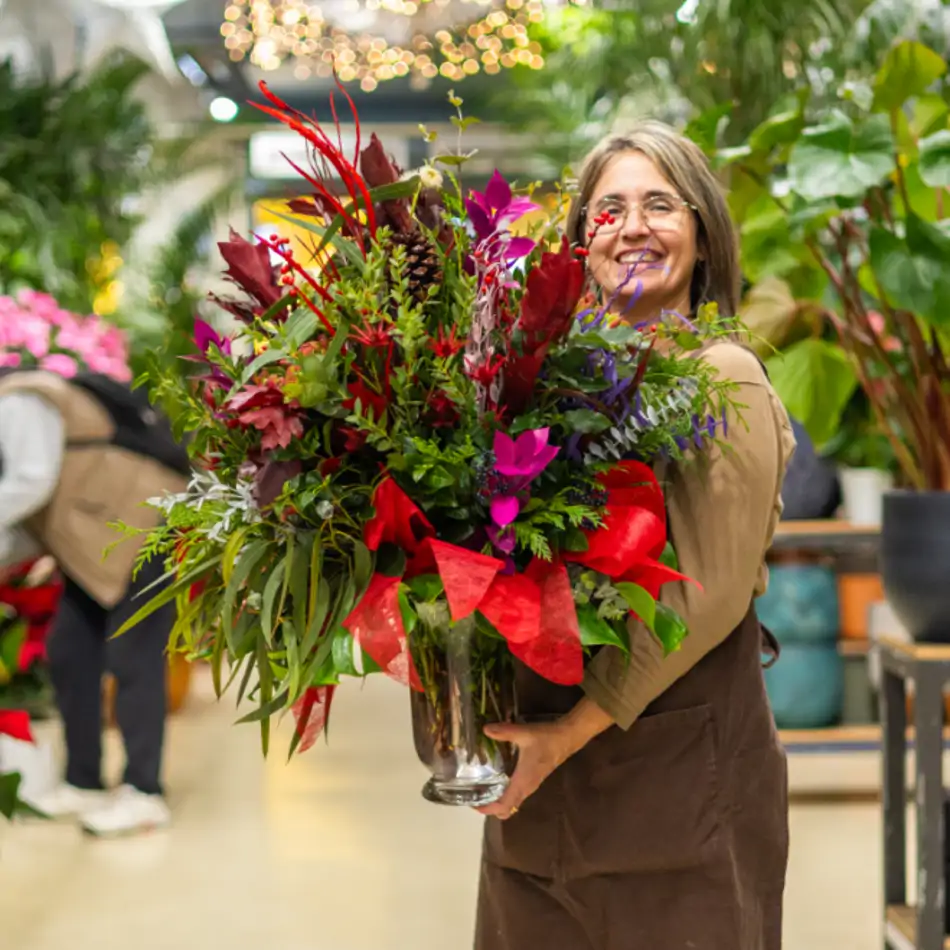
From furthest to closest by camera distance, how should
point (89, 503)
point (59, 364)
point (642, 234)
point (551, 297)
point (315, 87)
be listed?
point (315, 87) < point (59, 364) < point (89, 503) < point (642, 234) < point (551, 297)

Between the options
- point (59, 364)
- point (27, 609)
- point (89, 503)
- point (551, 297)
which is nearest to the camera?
point (551, 297)

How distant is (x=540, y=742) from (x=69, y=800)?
3278 mm

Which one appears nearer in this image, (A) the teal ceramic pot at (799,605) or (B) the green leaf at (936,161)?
(B) the green leaf at (936,161)

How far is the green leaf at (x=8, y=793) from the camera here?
1.76 meters

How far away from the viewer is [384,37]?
8.07 m

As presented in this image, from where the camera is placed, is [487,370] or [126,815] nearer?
[487,370]

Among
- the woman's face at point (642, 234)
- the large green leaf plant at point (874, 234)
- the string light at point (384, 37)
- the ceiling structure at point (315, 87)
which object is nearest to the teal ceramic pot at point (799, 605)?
the large green leaf plant at point (874, 234)

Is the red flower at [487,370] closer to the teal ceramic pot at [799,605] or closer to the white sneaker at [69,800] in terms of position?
the teal ceramic pot at [799,605]

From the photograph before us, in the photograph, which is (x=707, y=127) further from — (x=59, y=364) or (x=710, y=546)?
(x=59, y=364)

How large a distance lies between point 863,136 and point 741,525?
4.59 ft

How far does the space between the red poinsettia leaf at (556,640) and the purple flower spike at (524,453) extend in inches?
4.9

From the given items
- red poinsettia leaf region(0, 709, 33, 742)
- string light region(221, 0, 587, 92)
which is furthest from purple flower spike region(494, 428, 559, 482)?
string light region(221, 0, 587, 92)

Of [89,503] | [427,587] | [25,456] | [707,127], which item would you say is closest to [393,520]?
[427,587]

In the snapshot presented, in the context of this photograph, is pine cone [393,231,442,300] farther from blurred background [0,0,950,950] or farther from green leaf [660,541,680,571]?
green leaf [660,541,680,571]
